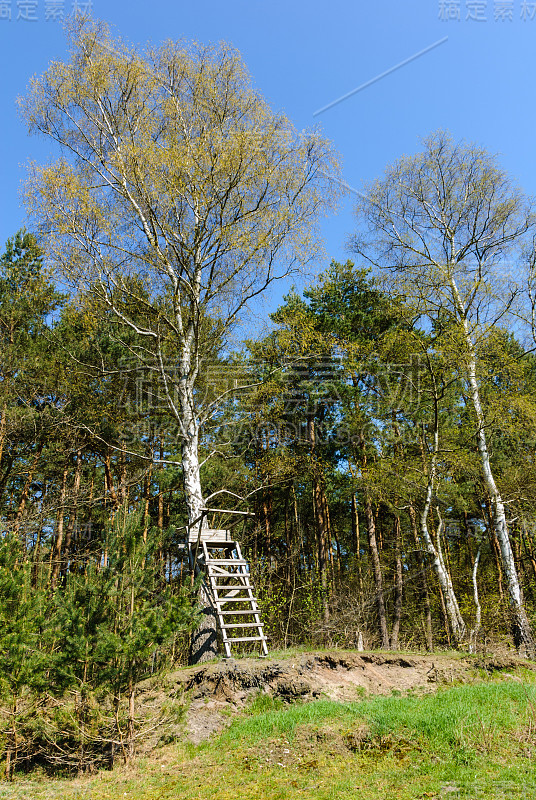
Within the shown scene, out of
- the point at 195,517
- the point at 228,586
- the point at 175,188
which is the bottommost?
the point at 228,586

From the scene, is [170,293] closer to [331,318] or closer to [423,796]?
[331,318]

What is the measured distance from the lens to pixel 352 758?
4.91 meters

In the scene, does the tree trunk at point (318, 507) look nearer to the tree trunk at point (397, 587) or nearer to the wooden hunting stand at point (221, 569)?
the tree trunk at point (397, 587)

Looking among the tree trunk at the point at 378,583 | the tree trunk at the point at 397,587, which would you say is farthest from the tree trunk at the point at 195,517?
the tree trunk at the point at 397,587

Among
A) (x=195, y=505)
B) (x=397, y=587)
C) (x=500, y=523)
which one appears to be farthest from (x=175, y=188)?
(x=397, y=587)

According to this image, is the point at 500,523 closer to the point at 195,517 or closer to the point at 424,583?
the point at 195,517

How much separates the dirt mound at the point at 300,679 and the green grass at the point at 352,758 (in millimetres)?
445

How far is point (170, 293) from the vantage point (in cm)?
1135

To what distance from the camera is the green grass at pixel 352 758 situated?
13.7 feet

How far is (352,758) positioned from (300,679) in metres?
2.03

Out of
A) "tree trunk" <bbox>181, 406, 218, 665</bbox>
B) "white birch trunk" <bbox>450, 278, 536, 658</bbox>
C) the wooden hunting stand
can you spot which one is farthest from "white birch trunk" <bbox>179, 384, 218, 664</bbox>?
"white birch trunk" <bbox>450, 278, 536, 658</bbox>

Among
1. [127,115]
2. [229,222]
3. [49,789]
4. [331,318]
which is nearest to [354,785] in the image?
[49,789]

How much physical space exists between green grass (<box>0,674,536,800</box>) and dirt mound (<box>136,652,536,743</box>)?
44cm

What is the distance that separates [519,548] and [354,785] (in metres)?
18.8
